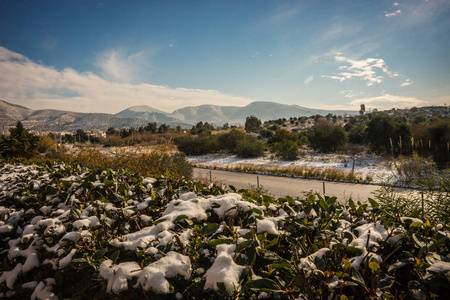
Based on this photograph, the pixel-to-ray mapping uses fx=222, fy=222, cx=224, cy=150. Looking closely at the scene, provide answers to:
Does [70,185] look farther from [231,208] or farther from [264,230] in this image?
[264,230]

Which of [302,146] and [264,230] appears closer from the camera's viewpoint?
[264,230]

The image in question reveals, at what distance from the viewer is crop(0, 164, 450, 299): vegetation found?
1.15 meters

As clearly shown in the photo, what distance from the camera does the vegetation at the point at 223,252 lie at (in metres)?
1.15

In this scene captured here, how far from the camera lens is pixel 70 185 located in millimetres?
2619

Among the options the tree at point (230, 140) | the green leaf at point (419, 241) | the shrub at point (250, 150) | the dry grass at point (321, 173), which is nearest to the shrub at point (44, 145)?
the tree at point (230, 140)

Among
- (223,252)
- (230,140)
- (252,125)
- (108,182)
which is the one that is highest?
(252,125)

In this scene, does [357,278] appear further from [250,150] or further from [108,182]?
[250,150]

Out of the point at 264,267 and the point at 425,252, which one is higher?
the point at 425,252

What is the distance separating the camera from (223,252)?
51.8 inches

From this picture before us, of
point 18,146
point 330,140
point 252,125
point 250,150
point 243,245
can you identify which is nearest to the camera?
point 243,245

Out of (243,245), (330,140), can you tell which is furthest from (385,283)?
(330,140)

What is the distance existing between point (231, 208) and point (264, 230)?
0.36m

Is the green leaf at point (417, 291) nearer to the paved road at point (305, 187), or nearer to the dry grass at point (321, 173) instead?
the paved road at point (305, 187)

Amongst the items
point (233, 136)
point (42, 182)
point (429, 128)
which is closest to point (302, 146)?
point (233, 136)
